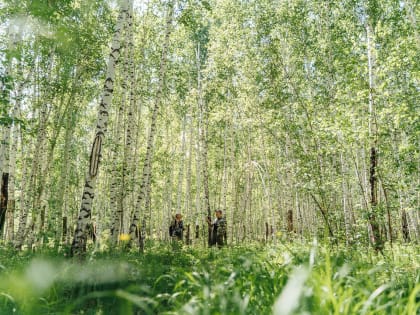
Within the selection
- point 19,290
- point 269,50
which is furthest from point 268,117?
point 19,290

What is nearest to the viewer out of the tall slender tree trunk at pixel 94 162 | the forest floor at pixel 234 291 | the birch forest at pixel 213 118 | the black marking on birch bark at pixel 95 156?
the forest floor at pixel 234 291

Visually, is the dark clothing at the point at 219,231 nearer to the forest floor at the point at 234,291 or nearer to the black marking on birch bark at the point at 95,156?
the black marking on birch bark at the point at 95,156

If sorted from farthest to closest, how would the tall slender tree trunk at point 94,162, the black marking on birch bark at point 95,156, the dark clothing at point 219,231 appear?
the dark clothing at point 219,231, the black marking on birch bark at point 95,156, the tall slender tree trunk at point 94,162

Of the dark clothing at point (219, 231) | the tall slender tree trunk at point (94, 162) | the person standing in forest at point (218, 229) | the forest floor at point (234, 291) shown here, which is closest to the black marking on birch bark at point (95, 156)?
the tall slender tree trunk at point (94, 162)

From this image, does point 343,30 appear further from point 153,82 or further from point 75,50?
point 75,50

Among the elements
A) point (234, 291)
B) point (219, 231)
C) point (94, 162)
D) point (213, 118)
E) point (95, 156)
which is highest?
point (213, 118)

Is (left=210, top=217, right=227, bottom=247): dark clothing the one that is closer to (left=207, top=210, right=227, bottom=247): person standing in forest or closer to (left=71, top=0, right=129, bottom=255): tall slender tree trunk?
(left=207, top=210, right=227, bottom=247): person standing in forest

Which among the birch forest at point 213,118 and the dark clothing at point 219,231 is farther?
the dark clothing at point 219,231

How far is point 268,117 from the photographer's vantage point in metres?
18.5

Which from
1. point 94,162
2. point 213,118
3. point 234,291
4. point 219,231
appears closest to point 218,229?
point 219,231

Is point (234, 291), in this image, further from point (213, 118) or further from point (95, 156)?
point (213, 118)

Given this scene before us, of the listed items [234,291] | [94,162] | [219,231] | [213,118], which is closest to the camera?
[234,291]

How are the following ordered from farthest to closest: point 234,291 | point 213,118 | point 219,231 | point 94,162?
1. point 213,118
2. point 219,231
3. point 94,162
4. point 234,291

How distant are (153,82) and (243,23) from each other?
650cm
